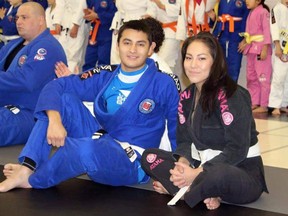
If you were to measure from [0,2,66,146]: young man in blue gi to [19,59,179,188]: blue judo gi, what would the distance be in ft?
2.91

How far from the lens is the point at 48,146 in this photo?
3.19 m

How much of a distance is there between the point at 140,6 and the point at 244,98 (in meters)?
4.77

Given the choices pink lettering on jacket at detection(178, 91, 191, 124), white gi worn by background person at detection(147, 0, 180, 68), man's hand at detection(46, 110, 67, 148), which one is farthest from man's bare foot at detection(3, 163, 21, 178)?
white gi worn by background person at detection(147, 0, 180, 68)

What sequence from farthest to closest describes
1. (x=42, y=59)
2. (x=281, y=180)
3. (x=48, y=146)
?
1. (x=42, y=59)
2. (x=281, y=180)
3. (x=48, y=146)

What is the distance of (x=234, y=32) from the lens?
23.1ft

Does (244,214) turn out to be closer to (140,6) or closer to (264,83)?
(264,83)


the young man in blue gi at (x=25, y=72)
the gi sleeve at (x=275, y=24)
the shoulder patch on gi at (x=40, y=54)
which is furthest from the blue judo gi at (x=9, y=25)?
the shoulder patch on gi at (x=40, y=54)

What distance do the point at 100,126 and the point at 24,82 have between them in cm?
108

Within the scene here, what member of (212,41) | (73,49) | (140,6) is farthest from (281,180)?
(73,49)

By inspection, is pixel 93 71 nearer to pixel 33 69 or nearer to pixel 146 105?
pixel 146 105

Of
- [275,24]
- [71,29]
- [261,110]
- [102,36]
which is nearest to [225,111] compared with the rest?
[275,24]

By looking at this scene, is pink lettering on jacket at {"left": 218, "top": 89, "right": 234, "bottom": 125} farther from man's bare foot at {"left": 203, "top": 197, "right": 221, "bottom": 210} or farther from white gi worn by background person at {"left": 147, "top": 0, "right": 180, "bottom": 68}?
white gi worn by background person at {"left": 147, "top": 0, "right": 180, "bottom": 68}

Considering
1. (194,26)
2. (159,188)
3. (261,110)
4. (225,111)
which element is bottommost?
(261,110)

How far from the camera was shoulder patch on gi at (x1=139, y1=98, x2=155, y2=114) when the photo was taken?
10.7ft
